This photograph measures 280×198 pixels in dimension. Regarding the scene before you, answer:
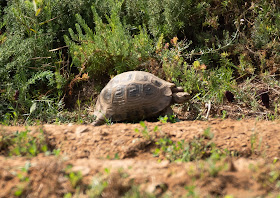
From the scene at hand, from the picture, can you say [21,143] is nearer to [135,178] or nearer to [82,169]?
[82,169]

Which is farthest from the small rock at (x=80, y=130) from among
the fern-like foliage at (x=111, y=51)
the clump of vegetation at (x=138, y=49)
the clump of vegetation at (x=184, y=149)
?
the fern-like foliage at (x=111, y=51)

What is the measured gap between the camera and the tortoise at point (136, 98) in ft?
14.0

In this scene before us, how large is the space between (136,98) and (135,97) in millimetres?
20

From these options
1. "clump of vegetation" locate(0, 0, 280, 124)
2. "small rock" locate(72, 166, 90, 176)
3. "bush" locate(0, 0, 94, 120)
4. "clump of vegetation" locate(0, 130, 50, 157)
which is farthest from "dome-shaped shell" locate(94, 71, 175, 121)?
"small rock" locate(72, 166, 90, 176)

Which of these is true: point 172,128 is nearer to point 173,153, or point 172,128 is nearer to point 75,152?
point 173,153

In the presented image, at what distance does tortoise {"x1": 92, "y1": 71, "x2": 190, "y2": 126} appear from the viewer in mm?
4258

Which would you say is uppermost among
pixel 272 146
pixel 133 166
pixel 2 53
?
pixel 2 53

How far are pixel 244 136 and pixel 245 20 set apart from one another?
3161 millimetres

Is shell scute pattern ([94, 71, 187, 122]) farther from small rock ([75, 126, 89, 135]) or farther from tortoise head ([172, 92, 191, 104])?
small rock ([75, 126, 89, 135])

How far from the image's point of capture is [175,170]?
2.27 metres

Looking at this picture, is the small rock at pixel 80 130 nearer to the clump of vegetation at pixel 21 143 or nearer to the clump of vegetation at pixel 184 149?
the clump of vegetation at pixel 21 143

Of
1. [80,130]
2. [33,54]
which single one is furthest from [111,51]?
[80,130]

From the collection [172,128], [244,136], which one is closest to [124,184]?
[172,128]

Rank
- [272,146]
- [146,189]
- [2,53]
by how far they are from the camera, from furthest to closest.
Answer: [2,53]
[272,146]
[146,189]
